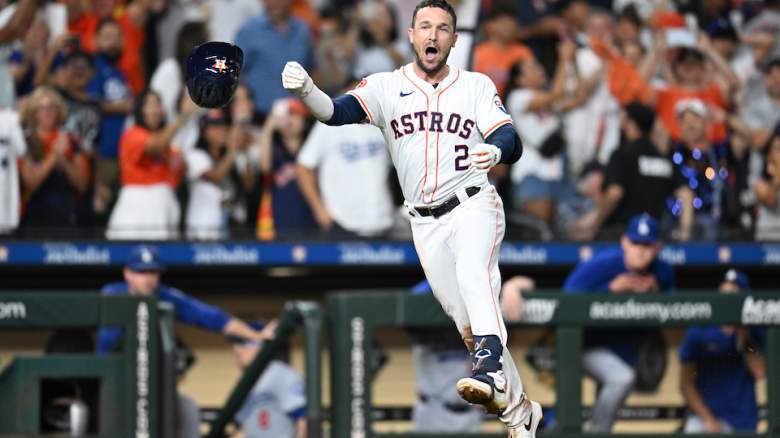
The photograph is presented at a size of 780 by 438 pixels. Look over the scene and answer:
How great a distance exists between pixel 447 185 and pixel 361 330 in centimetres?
288

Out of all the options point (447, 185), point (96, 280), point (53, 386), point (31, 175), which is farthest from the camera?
point (96, 280)

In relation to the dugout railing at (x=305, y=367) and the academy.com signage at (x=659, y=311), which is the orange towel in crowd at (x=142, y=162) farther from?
the academy.com signage at (x=659, y=311)

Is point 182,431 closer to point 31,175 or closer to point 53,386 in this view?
point 53,386

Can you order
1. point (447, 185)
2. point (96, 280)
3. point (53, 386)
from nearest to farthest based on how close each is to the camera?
point (447, 185) → point (53, 386) → point (96, 280)

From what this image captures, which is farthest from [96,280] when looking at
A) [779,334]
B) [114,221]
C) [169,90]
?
[779,334]

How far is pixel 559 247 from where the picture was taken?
1071cm

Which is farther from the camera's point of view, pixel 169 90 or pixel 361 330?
pixel 169 90

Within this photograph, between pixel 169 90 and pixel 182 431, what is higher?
pixel 169 90

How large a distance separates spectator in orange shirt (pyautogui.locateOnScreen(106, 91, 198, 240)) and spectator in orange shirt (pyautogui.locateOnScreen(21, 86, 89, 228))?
29cm

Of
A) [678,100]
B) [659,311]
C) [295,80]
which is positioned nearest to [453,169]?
[295,80]

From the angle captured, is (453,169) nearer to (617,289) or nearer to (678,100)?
(617,289)

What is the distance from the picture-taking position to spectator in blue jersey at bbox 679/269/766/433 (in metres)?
8.39

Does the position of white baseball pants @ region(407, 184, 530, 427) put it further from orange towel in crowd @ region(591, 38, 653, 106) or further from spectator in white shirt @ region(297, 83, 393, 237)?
orange towel in crowd @ region(591, 38, 653, 106)

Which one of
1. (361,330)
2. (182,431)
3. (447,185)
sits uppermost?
(447,185)
